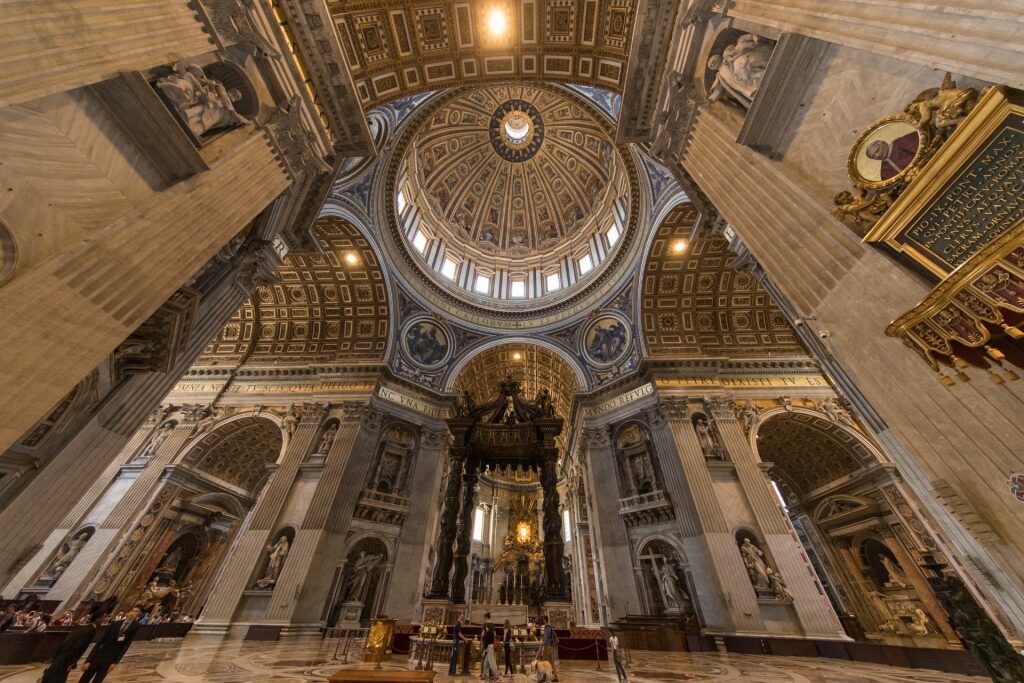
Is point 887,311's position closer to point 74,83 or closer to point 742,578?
point 74,83

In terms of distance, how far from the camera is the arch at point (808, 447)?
1293cm

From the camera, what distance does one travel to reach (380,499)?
1383 cm

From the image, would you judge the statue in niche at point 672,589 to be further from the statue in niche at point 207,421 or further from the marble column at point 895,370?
the statue in niche at point 207,421

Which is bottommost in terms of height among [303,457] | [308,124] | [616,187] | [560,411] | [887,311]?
[887,311]

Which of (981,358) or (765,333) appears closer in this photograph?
(981,358)

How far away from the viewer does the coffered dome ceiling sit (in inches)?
Answer: 850

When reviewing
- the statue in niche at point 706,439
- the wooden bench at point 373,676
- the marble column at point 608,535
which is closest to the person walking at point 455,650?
the wooden bench at point 373,676

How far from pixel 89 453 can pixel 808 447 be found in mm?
20822

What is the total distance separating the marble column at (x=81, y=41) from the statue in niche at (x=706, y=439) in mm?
15958

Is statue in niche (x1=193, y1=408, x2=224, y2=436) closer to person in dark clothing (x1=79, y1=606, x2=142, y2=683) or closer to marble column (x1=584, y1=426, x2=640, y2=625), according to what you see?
person in dark clothing (x1=79, y1=606, x2=142, y2=683)

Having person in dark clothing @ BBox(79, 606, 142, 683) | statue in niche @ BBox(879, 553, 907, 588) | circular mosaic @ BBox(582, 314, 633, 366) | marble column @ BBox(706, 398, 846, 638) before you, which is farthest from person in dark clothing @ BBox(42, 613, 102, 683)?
statue in niche @ BBox(879, 553, 907, 588)

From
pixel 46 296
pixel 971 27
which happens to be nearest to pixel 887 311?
pixel 971 27

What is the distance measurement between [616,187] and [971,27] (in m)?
19.5

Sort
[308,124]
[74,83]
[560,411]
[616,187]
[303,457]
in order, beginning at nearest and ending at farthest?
1. [74,83]
2. [308,124]
3. [303,457]
4. [616,187]
5. [560,411]
